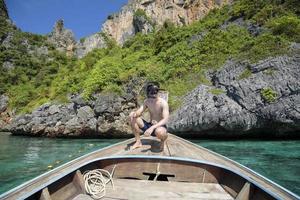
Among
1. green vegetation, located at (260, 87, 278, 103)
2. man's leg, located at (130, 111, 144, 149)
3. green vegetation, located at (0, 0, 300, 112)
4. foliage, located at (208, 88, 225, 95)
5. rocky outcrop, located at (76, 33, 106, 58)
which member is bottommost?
man's leg, located at (130, 111, 144, 149)

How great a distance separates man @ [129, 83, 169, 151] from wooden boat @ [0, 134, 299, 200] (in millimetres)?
331

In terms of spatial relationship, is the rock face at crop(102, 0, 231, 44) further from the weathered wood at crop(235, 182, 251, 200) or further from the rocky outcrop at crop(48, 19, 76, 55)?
the weathered wood at crop(235, 182, 251, 200)

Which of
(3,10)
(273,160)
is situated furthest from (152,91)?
(3,10)

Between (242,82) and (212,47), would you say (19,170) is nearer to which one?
(242,82)

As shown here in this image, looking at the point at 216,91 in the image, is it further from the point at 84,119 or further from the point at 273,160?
the point at 84,119

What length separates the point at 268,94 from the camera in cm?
1267

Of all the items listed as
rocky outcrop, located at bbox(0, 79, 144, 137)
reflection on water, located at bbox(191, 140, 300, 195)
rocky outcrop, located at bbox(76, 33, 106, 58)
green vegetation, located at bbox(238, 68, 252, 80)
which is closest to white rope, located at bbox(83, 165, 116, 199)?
reflection on water, located at bbox(191, 140, 300, 195)

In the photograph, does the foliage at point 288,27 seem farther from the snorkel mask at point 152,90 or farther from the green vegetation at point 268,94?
the snorkel mask at point 152,90

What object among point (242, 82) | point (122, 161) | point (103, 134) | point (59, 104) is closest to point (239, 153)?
point (242, 82)

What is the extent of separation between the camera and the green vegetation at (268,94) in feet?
41.2

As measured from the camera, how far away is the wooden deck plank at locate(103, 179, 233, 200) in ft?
10.5

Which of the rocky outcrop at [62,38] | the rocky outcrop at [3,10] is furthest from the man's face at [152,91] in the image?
the rocky outcrop at [3,10]

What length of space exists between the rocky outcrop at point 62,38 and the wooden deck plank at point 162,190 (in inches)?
1792

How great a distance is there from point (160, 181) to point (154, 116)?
1.55 metres
